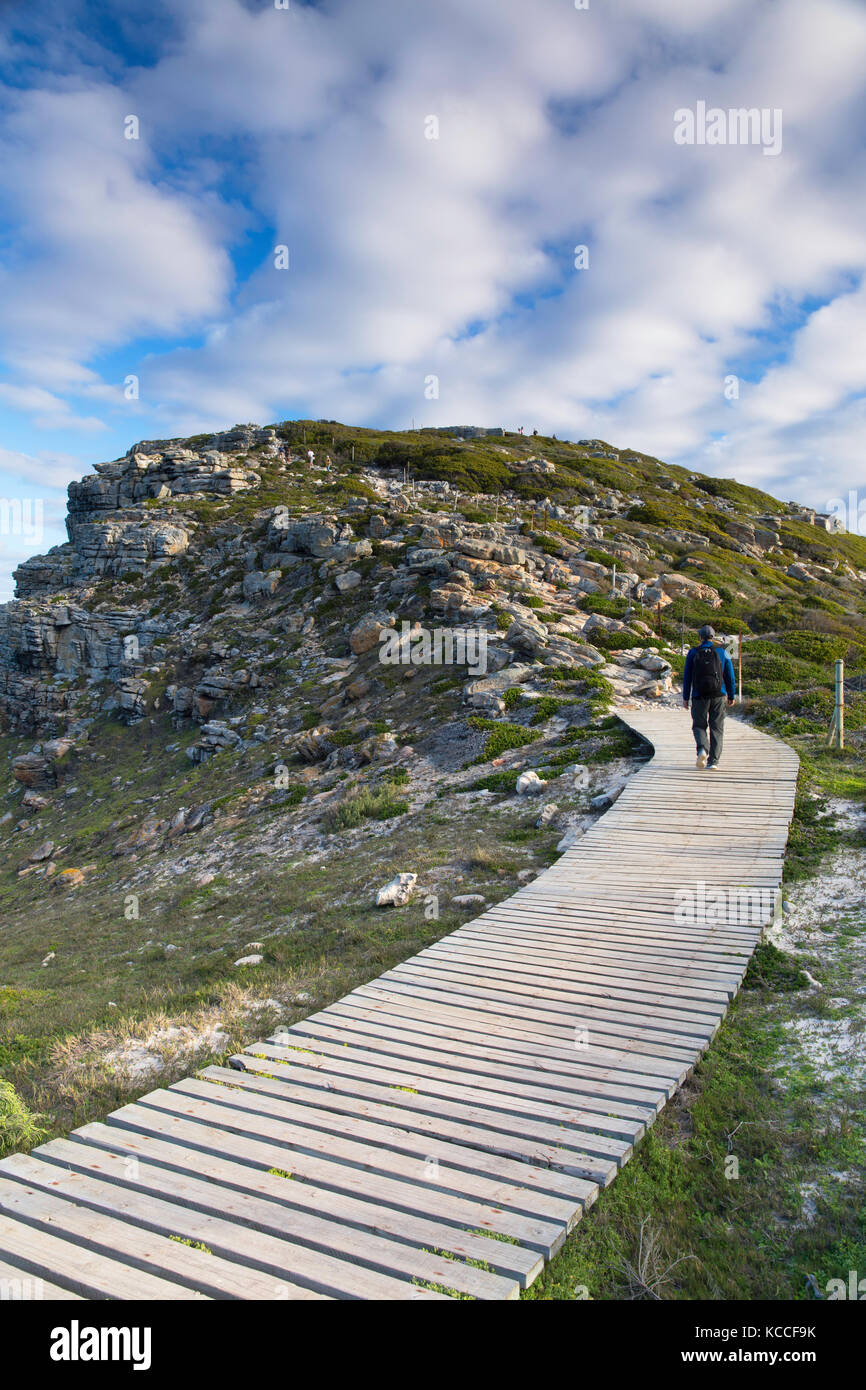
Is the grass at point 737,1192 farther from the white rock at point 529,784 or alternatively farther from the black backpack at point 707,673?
the white rock at point 529,784

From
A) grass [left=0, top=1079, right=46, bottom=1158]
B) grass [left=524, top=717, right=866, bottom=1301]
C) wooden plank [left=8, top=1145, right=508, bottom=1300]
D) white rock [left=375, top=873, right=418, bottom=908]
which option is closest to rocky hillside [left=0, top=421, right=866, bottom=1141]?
white rock [left=375, top=873, right=418, bottom=908]

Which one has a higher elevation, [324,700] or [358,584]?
[358,584]

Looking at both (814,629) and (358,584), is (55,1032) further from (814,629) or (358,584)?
(814,629)

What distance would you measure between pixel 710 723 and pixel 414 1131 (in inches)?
378

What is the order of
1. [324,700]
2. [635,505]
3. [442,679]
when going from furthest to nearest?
[635,505]
[324,700]
[442,679]

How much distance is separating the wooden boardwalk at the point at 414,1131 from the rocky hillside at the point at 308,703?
53.8 inches

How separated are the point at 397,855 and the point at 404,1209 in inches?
320

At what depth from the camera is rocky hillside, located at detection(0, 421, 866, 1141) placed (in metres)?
9.54

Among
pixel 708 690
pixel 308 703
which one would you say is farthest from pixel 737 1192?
pixel 308 703

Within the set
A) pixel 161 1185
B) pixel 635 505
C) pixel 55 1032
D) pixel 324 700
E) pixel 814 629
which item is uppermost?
pixel 635 505

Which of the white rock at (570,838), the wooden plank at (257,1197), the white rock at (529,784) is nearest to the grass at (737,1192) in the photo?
the wooden plank at (257,1197)

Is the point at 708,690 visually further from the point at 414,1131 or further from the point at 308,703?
the point at 308,703

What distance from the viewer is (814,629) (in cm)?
2802

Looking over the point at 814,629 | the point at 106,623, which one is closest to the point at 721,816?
the point at 814,629
